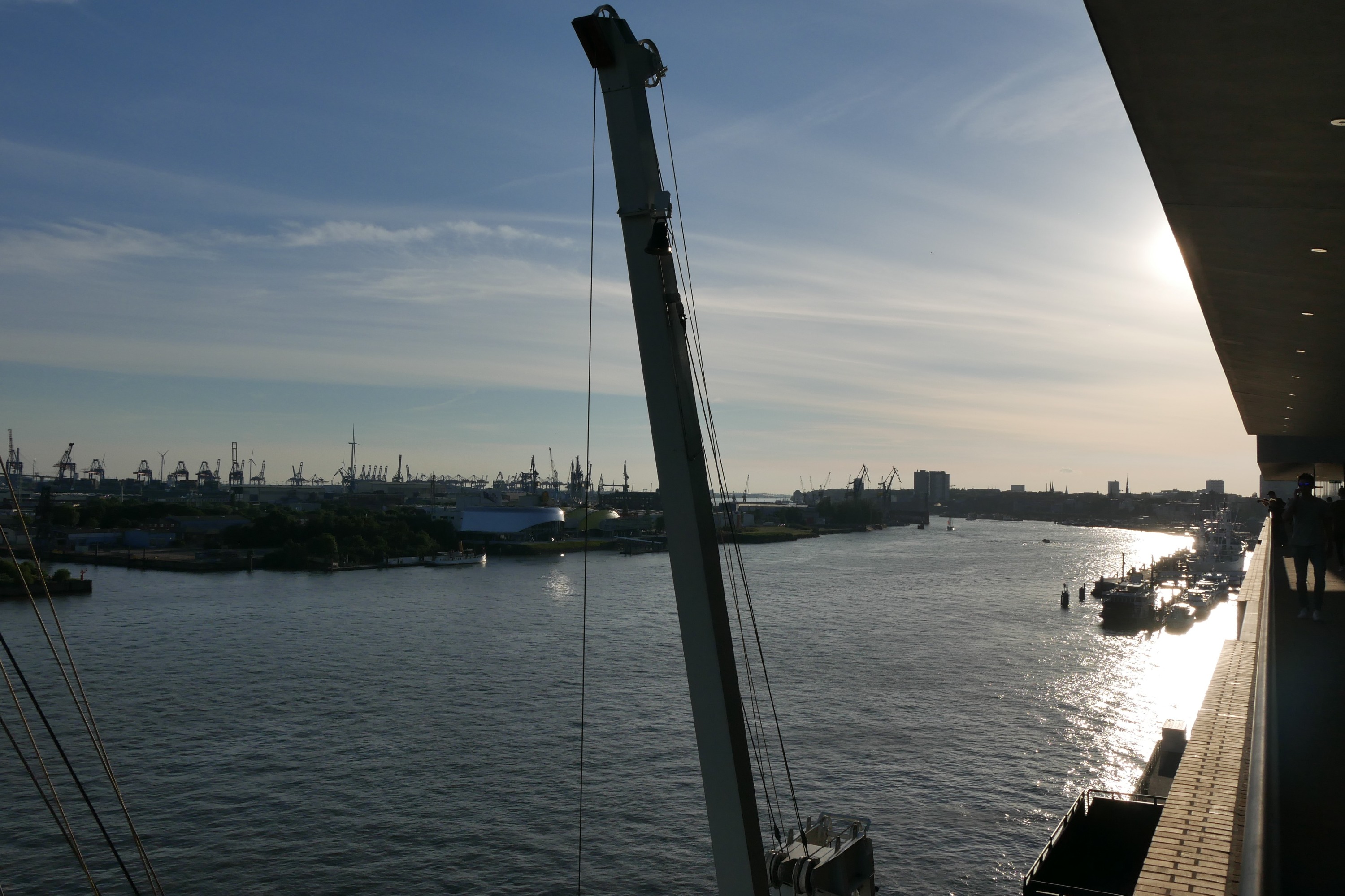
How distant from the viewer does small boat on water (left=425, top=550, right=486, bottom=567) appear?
29328 millimetres

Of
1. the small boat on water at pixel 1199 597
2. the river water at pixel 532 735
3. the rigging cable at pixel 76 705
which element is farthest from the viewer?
the small boat on water at pixel 1199 597

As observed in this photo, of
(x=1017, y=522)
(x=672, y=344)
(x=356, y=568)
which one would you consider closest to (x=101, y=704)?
(x=672, y=344)

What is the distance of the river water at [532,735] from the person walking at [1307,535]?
3705 mm

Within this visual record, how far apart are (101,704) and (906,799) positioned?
891 centimetres

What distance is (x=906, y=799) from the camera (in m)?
7.95

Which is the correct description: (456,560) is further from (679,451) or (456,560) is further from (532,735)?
(679,451)

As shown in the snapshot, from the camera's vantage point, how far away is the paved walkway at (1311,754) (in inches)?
57.1

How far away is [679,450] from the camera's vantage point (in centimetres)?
241

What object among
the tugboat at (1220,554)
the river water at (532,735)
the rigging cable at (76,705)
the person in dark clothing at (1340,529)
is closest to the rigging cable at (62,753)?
the rigging cable at (76,705)

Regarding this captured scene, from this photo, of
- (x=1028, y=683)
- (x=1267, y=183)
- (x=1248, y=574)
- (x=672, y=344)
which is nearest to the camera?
(x=1267, y=183)

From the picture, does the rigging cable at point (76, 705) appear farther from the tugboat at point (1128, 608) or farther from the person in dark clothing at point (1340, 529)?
the tugboat at point (1128, 608)

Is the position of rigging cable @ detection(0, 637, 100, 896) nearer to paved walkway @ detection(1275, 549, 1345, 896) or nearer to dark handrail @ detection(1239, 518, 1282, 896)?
dark handrail @ detection(1239, 518, 1282, 896)

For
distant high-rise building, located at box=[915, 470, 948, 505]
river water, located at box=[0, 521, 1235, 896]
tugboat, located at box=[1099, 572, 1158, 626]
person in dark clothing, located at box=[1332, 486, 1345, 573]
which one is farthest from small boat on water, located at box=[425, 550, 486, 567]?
distant high-rise building, located at box=[915, 470, 948, 505]

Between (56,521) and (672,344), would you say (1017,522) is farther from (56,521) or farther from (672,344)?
(672,344)
